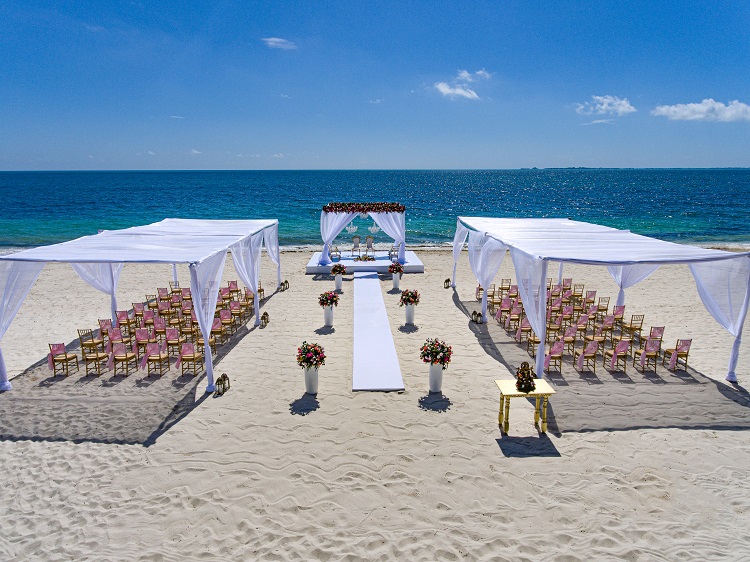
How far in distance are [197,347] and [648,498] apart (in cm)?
904

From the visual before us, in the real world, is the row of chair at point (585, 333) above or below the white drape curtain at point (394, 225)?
below

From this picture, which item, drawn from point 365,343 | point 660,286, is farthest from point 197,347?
point 660,286

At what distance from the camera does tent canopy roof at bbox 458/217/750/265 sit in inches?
328

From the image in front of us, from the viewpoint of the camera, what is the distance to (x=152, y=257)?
28.9 ft

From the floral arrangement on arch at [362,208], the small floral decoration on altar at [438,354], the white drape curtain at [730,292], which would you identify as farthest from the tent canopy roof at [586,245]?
the floral arrangement on arch at [362,208]

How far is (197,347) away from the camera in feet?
34.0

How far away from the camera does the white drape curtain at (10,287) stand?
8.40 meters

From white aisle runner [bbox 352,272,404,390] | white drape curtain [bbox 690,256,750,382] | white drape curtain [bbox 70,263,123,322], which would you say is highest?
white drape curtain [bbox 690,256,750,382]

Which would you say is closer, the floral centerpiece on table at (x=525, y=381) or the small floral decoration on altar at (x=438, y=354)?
the floral centerpiece on table at (x=525, y=381)

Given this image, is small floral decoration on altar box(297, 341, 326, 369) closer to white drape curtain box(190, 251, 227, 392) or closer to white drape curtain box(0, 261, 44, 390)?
white drape curtain box(190, 251, 227, 392)

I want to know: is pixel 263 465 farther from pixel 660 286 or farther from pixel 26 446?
pixel 660 286

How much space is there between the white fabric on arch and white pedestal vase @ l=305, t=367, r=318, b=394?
4.58 meters

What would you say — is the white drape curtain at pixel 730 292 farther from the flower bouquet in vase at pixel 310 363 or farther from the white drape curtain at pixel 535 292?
the flower bouquet in vase at pixel 310 363

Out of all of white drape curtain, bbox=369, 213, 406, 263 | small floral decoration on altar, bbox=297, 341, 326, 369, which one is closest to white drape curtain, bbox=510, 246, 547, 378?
small floral decoration on altar, bbox=297, 341, 326, 369
